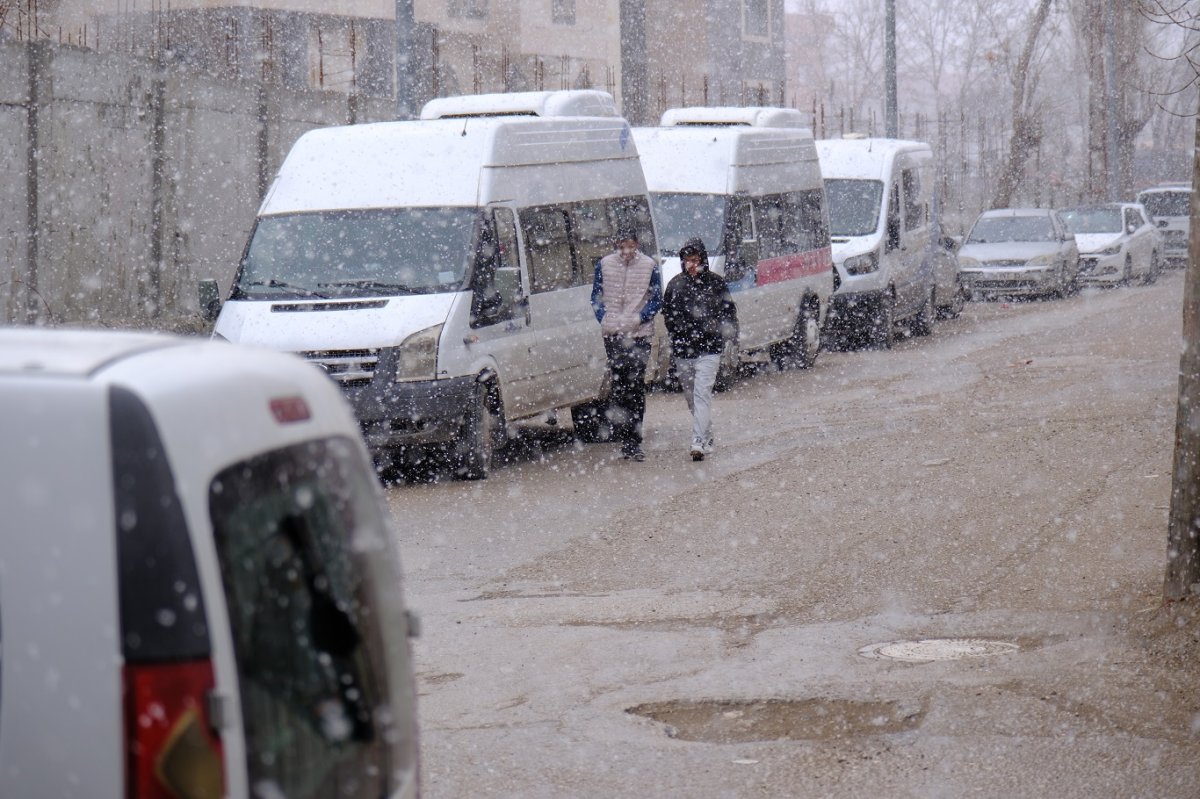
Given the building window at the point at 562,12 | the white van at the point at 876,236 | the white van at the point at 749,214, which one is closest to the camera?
the white van at the point at 749,214

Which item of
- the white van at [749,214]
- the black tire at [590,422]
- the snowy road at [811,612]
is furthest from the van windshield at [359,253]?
the white van at [749,214]

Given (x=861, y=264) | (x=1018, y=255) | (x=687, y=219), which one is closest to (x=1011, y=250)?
(x=1018, y=255)

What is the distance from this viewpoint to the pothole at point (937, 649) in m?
7.21

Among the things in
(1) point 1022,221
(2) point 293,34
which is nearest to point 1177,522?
(1) point 1022,221

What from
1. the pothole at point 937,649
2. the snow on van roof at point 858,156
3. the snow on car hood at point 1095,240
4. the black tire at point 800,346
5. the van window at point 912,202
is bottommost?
the pothole at point 937,649

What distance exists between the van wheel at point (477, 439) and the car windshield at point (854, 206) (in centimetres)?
1107

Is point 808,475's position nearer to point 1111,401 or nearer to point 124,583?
point 1111,401

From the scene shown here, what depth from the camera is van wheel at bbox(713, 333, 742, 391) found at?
58.2 ft

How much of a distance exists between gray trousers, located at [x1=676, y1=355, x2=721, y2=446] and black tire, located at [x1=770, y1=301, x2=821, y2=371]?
273 inches

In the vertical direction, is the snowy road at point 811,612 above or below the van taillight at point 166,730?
below

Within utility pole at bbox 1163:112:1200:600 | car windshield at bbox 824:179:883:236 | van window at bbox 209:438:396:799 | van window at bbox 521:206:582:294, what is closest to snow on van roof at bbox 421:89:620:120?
van window at bbox 521:206:582:294

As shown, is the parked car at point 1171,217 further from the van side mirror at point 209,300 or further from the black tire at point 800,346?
the van side mirror at point 209,300

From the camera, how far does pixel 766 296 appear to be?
19.1 metres

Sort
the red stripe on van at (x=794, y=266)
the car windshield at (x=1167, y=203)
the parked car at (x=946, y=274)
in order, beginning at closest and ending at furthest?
1. the red stripe on van at (x=794, y=266)
2. the parked car at (x=946, y=274)
3. the car windshield at (x=1167, y=203)
